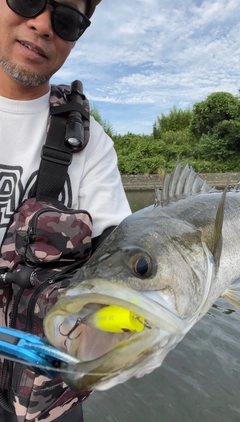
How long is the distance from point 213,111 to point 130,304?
24483 mm

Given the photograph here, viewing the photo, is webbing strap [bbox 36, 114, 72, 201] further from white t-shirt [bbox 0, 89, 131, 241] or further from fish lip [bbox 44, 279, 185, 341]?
fish lip [bbox 44, 279, 185, 341]

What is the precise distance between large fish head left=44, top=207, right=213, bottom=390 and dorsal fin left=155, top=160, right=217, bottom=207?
0.41m

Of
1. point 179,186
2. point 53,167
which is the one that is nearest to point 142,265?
point 179,186

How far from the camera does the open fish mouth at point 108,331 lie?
40.9 inches

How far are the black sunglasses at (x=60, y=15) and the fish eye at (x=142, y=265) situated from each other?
1.48 m

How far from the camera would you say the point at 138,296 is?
1.11m

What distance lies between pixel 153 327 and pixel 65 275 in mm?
585

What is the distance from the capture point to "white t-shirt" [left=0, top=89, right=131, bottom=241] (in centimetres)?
198

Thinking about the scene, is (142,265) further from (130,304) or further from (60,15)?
(60,15)

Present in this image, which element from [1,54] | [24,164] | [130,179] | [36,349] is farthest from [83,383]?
[130,179]

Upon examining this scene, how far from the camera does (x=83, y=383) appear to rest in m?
1.03

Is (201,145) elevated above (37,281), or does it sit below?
above

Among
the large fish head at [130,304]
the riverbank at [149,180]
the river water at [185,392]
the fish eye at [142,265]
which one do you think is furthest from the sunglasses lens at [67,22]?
the riverbank at [149,180]

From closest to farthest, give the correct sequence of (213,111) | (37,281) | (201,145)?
(37,281) → (201,145) → (213,111)
